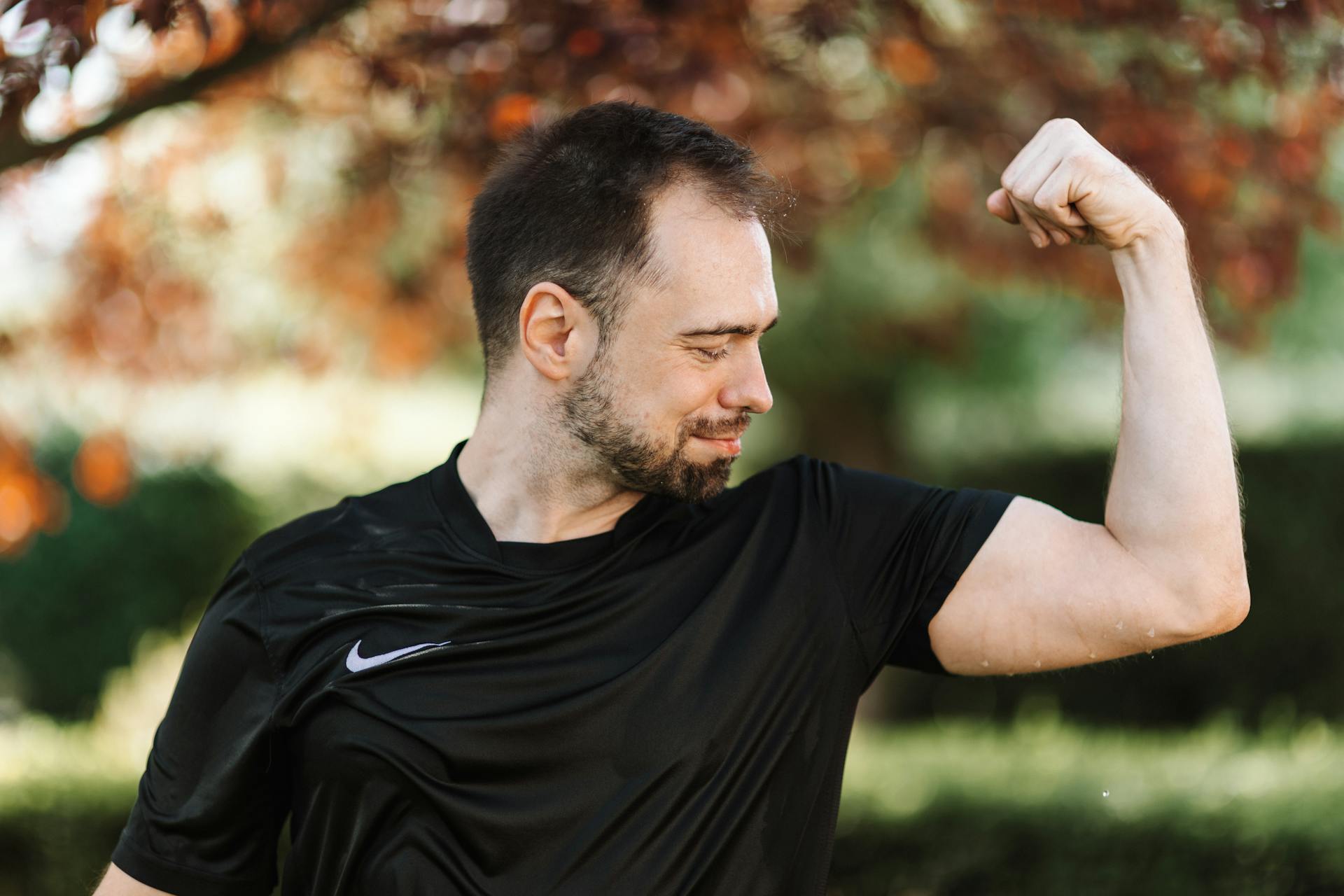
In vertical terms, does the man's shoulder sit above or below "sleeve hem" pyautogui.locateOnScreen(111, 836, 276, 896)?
above

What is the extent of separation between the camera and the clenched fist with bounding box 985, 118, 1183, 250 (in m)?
2.02

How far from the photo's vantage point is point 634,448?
2197 millimetres

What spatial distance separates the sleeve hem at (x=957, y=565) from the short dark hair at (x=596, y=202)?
2.11 feet

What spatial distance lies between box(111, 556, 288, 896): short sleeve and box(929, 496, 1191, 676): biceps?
115cm

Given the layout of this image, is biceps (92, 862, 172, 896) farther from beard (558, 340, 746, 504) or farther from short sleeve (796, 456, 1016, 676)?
short sleeve (796, 456, 1016, 676)

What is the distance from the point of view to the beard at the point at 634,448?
86.1 inches

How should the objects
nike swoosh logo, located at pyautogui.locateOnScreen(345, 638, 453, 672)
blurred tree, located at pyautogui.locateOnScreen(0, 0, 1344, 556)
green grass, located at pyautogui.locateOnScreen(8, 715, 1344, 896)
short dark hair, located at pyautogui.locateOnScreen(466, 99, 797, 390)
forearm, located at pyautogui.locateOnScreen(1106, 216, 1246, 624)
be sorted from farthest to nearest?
green grass, located at pyautogui.locateOnScreen(8, 715, 1344, 896), blurred tree, located at pyautogui.locateOnScreen(0, 0, 1344, 556), short dark hair, located at pyautogui.locateOnScreen(466, 99, 797, 390), nike swoosh logo, located at pyautogui.locateOnScreen(345, 638, 453, 672), forearm, located at pyautogui.locateOnScreen(1106, 216, 1246, 624)

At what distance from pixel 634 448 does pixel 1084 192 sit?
32.9 inches

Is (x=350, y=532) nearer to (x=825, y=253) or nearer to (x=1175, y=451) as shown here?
(x=1175, y=451)

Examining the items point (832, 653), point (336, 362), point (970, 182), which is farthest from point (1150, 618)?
point (336, 362)

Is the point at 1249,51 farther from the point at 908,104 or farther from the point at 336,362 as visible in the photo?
the point at 336,362

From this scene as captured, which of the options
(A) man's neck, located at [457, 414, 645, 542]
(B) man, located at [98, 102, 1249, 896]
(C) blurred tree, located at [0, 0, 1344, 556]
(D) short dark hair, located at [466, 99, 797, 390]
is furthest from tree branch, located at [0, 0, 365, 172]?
(A) man's neck, located at [457, 414, 645, 542]

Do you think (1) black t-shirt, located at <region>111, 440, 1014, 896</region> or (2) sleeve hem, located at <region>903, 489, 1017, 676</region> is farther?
(2) sleeve hem, located at <region>903, 489, 1017, 676</region>

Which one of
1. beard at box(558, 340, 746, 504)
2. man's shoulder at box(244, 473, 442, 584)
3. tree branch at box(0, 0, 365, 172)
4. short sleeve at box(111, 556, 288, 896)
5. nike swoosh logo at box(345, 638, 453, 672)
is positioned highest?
tree branch at box(0, 0, 365, 172)
